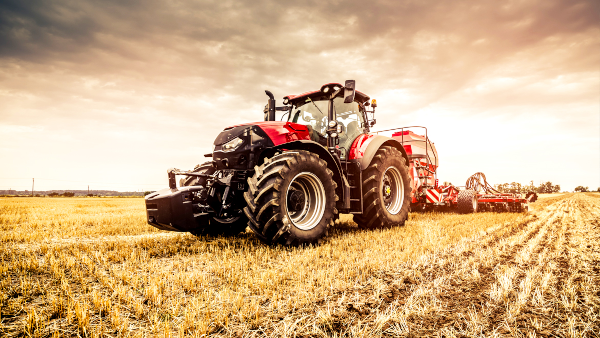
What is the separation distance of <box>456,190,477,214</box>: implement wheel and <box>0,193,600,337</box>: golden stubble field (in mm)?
5306

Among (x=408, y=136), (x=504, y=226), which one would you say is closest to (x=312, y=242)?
(x=504, y=226)

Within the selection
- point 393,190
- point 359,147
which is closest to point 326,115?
point 359,147

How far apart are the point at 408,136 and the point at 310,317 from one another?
28.0 feet

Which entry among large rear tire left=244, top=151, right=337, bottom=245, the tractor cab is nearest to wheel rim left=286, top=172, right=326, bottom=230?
large rear tire left=244, top=151, right=337, bottom=245

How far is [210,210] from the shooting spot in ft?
14.4

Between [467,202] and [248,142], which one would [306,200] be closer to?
[248,142]

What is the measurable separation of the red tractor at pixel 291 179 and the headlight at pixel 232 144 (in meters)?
0.02

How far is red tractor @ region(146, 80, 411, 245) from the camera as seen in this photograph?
4.10 metres

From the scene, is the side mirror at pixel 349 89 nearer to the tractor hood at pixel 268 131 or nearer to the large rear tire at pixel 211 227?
the tractor hood at pixel 268 131

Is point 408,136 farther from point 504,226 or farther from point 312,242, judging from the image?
point 312,242

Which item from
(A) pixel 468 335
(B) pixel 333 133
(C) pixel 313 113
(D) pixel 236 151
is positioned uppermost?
(C) pixel 313 113

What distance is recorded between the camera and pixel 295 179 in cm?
466

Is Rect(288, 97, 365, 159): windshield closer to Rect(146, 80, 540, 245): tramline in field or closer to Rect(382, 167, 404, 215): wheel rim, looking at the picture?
Rect(146, 80, 540, 245): tramline in field

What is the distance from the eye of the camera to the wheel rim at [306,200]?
461 cm
